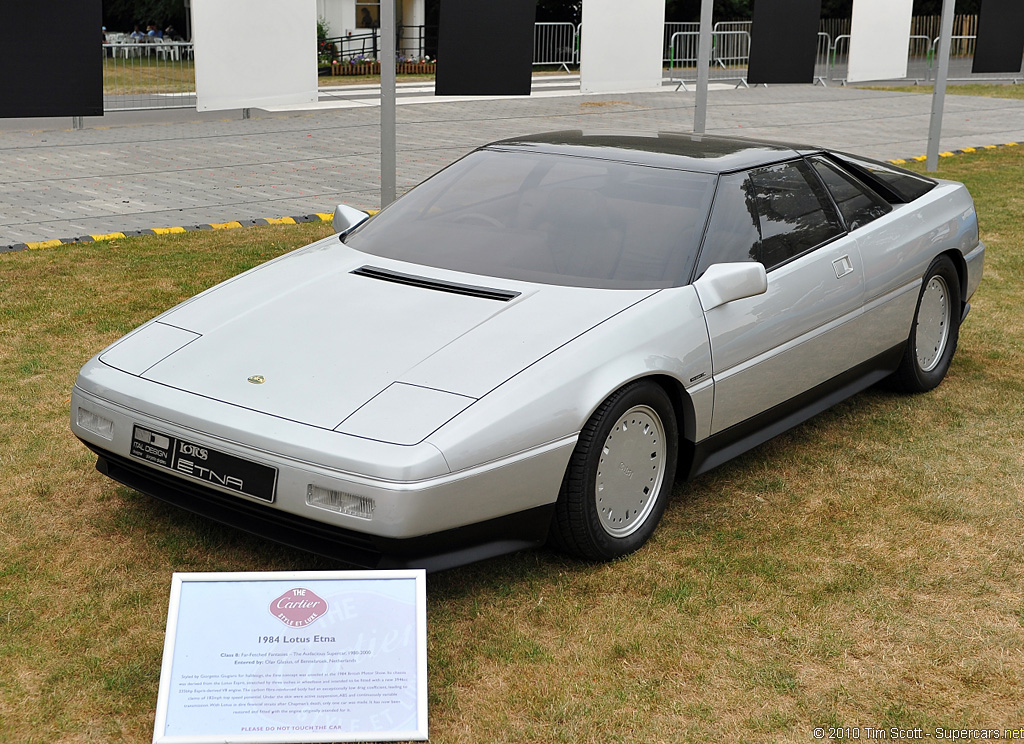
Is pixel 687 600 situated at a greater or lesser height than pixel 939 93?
lesser

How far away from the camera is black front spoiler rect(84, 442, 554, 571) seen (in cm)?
338

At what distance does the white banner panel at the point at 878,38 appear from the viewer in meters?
15.7

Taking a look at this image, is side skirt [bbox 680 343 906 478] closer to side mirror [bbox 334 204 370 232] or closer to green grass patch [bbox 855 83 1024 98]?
side mirror [bbox 334 204 370 232]

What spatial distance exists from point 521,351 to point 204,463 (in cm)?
109

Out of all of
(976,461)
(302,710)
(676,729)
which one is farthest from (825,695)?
(976,461)

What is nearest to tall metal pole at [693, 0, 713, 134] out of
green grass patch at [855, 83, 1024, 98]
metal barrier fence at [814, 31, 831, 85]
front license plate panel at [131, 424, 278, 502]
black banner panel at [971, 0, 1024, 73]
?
black banner panel at [971, 0, 1024, 73]

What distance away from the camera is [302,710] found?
115 inches

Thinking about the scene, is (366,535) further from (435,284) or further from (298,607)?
(435,284)

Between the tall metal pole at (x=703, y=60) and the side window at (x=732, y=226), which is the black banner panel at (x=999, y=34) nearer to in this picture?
the tall metal pole at (x=703, y=60)

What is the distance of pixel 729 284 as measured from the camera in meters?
4.17

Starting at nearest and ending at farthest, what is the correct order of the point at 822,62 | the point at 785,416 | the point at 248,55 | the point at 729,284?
1. the point at 729,284
2. the point at 785,416
3. the point at 248,55
4. the point at 822,62

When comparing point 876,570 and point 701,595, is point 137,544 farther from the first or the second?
point 876,570

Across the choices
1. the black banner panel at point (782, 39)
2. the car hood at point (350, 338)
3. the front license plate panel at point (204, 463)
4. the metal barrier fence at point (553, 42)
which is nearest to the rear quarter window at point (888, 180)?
the car hood at point (350, 338)

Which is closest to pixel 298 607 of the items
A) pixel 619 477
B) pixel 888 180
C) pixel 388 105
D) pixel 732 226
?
pixel 619 477
